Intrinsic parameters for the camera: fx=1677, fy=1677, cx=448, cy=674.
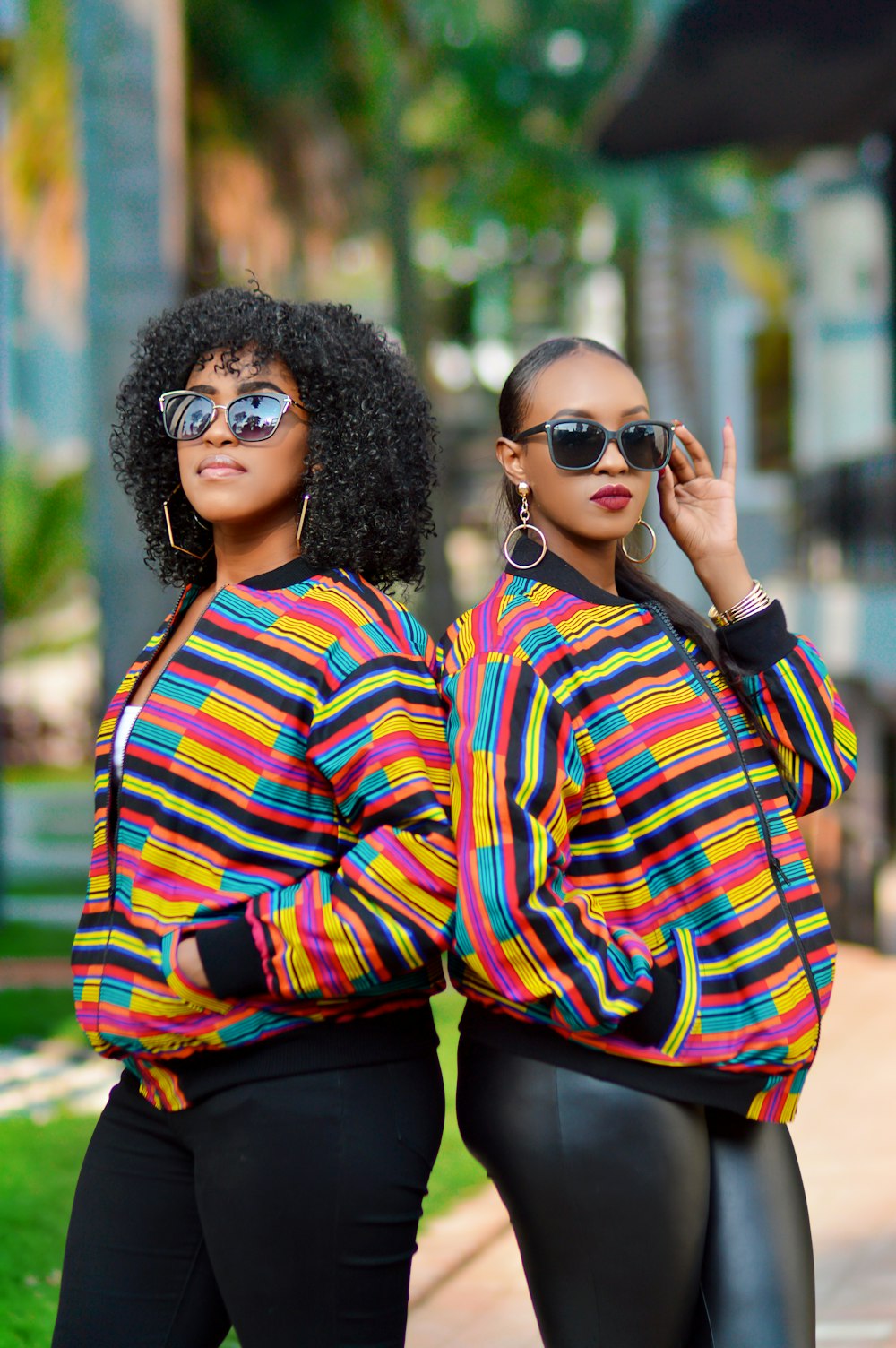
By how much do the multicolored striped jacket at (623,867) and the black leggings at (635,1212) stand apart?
0.06 m

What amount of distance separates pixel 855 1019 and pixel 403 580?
18.7ft

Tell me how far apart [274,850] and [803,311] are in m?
16.2

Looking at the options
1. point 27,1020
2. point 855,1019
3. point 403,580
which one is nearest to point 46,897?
point 27,1020

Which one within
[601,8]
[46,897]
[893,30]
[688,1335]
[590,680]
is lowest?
[46,897]

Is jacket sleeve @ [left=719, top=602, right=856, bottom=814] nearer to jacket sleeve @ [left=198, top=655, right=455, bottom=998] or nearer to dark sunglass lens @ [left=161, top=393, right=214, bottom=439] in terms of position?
jacket sleeve @ [left=198, top=655, right=455, bottom=998]

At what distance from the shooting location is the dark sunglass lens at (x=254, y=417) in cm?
252

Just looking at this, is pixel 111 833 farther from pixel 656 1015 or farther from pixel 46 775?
pixel 46 775

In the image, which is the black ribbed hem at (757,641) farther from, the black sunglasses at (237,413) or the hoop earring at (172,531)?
the hoop earring at (172,531)

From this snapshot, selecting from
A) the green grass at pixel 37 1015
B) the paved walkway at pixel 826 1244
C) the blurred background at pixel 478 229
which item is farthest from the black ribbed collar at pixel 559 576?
the green grass at pixel 37 1015

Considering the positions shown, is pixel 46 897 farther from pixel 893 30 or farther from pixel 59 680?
pixel 59 680

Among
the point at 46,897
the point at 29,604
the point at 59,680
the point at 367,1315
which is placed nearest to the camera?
the point at 367,1315

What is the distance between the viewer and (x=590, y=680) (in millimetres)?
2402

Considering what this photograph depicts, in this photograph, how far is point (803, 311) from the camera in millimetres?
17469

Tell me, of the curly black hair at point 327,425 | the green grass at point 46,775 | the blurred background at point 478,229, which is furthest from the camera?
the green grass at point 46,775
